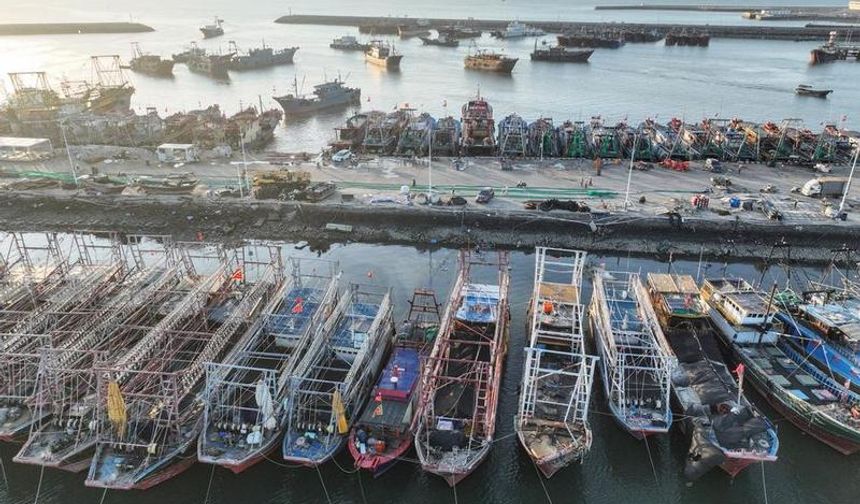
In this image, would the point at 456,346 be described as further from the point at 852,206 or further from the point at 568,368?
the point at 852,206

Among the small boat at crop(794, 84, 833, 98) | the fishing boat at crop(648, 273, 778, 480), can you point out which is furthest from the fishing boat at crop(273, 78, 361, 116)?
the small boat at crop(794, 84, 833, 98)

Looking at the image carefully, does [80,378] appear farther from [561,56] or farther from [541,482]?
[561,56]

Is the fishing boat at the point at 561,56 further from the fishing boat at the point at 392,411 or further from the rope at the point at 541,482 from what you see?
the rope at the point at 541,482

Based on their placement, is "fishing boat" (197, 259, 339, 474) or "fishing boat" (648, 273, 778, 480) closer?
"fishing boat" (648, 273, 778, 480)

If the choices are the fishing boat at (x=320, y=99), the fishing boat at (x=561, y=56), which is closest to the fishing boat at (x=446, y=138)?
the fishing boat at (x=320, y=99)

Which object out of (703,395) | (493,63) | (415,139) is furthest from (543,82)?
(703,395)

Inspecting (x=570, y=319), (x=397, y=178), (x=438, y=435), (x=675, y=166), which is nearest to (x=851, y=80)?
(x=675, y=166)

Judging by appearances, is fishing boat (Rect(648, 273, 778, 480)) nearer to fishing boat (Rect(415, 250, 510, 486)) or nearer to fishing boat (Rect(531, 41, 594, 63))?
fishing boat (Rect(415, 250, 510, 486))
